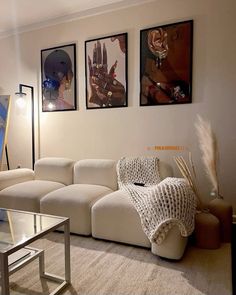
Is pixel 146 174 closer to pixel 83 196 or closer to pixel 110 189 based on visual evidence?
pixel 110 189

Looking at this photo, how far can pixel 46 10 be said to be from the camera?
300 cm

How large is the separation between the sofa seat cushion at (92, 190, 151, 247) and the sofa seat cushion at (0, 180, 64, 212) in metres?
0.66

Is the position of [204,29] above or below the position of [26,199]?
above

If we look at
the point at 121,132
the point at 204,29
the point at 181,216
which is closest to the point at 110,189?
the point at 121,132

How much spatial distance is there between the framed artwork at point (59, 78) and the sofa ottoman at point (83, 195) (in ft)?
3.27

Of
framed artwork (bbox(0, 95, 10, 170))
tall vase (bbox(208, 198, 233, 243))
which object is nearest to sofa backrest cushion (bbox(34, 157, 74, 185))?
framed artwork (bbox(0, 95, 10, 170))

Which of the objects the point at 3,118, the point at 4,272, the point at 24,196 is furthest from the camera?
the point at 3,118

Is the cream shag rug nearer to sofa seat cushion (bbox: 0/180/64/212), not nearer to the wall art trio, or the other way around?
sofa seat cushion (bbox: 0/180/64/212)

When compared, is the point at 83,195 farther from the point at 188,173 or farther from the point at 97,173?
the point at 188,173

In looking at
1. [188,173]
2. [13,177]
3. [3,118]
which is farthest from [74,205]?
[3,118]

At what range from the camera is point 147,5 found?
2.76 m

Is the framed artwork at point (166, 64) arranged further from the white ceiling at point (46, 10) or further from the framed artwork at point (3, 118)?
the framed artwork at point (3, 118)

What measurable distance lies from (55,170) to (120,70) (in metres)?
1.49

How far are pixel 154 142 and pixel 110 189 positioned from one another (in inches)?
30.0
